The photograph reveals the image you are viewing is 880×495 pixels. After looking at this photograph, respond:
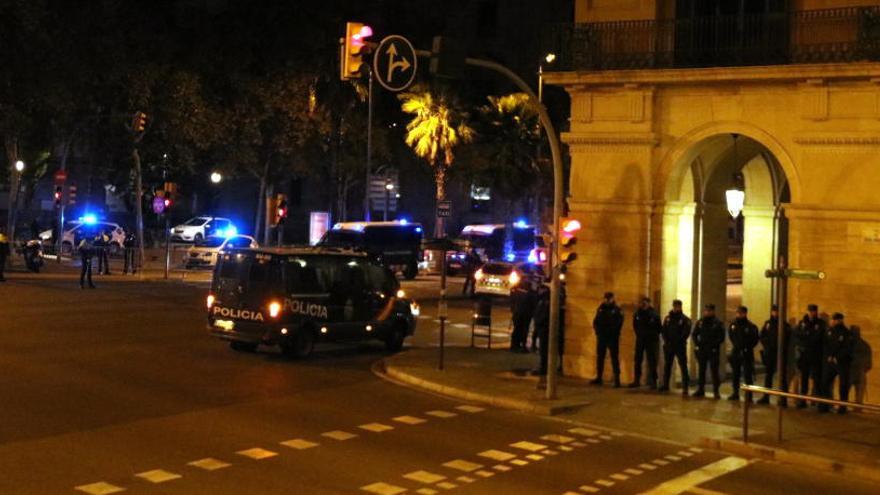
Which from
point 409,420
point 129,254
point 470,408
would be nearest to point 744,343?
point 470,408

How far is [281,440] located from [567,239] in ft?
19.3

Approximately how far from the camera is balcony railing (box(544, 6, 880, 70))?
→ 15.9 metres

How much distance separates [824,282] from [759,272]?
4.50 meters

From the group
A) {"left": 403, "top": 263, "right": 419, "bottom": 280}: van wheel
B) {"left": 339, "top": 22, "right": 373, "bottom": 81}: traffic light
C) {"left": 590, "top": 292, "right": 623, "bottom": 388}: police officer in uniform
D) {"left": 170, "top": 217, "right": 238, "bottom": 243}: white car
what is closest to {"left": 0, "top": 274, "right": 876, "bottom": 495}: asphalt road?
{"left": 590, "top": 292, "right": 623, "bottom": 388}: police officer in uniform

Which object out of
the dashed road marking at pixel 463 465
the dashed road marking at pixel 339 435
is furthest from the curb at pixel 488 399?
the dashed road marking at pixel 463 465

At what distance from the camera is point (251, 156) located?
51.7 m

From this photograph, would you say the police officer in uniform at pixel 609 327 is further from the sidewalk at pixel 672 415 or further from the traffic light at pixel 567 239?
the traffic light at pixel 567 239

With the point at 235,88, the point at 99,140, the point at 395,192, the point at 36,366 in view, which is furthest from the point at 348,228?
the point at 36,366

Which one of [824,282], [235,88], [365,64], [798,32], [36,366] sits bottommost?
[36,366]

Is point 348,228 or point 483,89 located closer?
point 348,228

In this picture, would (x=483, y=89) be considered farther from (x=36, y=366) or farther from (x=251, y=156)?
(x=36, y=366)

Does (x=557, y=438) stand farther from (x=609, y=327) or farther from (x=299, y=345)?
(x=299, y=345)

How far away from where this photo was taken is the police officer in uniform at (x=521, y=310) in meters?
22.2

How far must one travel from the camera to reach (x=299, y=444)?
1158cm
